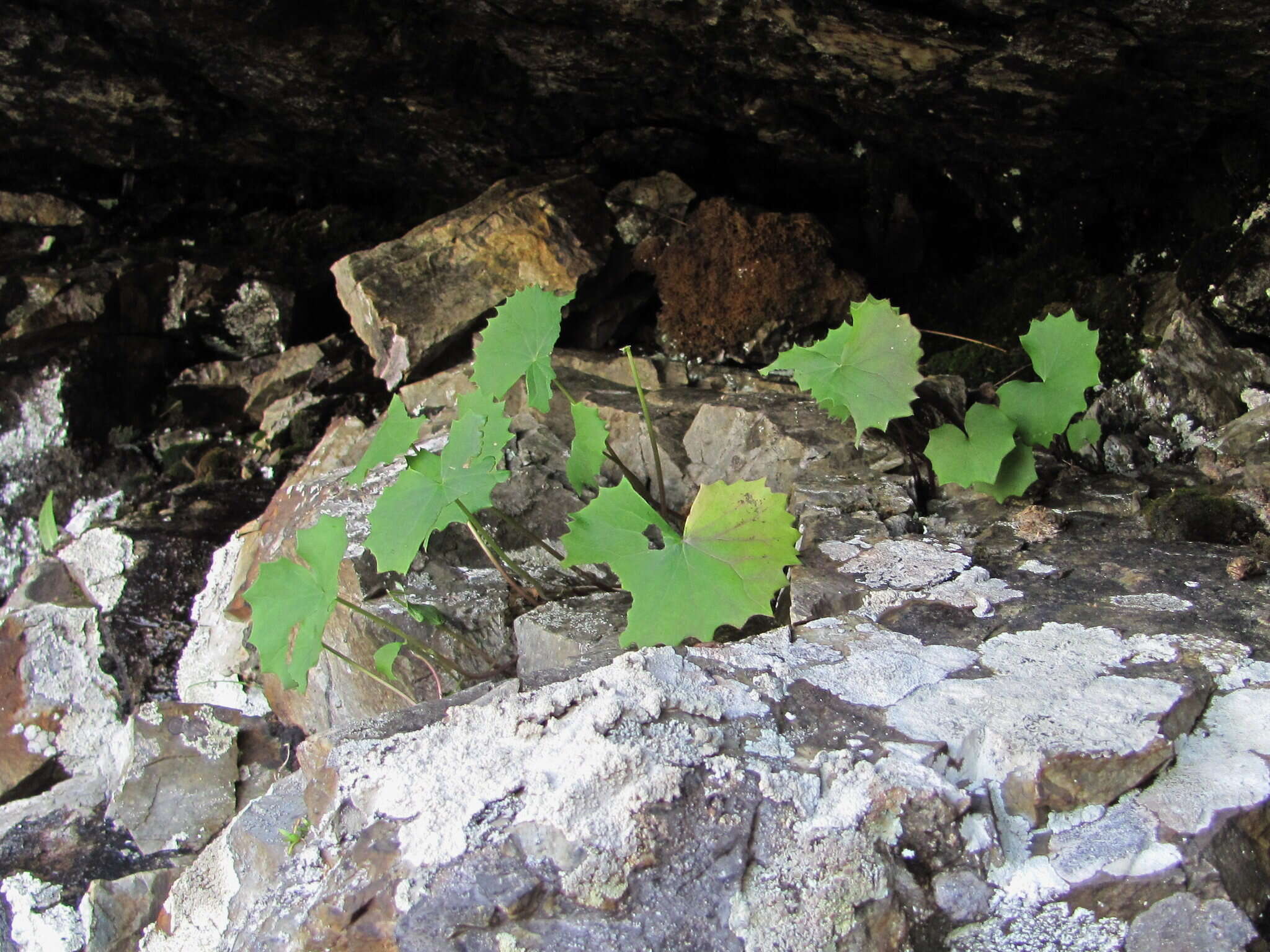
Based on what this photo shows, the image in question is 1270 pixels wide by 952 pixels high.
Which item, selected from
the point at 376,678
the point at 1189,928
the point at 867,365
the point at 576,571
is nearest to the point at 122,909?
the point at 376,678

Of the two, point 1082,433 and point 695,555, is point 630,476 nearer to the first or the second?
point 695,555

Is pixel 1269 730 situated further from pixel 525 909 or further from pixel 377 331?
pixel 377 331

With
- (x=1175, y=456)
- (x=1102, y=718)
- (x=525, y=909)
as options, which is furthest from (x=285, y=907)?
(x=1175, y=456)

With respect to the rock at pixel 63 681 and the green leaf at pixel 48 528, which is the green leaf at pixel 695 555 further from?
the green leaf at pixel 48 528

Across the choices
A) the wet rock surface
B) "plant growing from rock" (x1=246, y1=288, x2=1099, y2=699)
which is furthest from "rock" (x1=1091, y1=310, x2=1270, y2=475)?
"plant growing from rock" (x1=246, y1=288, x2=1099, y2=699)

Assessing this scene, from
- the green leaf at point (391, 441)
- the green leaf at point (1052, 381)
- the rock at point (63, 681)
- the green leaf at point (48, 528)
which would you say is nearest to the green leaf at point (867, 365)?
the green leaf at point (1052, 381)
